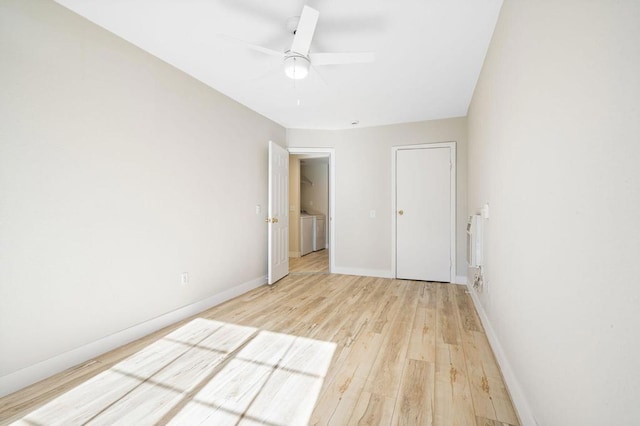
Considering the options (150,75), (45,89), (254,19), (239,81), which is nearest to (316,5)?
(254,19)

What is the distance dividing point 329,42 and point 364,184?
2615mm

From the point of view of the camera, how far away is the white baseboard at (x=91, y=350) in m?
1.67

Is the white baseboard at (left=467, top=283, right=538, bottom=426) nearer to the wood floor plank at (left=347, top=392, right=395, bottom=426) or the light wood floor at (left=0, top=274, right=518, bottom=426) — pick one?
the light wood floor at (left=0, top=274, right=518, bottom=426)

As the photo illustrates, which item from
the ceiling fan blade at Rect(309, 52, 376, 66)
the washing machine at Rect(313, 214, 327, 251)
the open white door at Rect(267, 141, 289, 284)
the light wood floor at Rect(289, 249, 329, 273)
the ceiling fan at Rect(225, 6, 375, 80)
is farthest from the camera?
the washing machine at Rect(313, 214, 327, 251)

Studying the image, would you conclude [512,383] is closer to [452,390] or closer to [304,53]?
[452,390]

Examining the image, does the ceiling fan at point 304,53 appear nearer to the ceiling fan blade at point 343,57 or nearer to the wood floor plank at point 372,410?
the ceiling fan blade at point 343,57

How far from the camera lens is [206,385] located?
5.61ft

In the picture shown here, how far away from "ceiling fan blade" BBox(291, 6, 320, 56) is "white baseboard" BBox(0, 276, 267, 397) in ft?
8.60

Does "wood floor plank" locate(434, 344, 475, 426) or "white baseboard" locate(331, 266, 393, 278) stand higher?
"white baseboard" locate(331, 266, 393, 278)

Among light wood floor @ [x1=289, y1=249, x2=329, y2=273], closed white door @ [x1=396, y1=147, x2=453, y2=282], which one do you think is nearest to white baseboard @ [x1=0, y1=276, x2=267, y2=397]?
light wood floor @ [x1=289, y1=249, x2=329, y2=273]

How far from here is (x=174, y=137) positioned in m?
2.71

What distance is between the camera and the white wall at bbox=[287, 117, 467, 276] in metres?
4.46

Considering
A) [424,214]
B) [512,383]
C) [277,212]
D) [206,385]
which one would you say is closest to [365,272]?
[424,214]

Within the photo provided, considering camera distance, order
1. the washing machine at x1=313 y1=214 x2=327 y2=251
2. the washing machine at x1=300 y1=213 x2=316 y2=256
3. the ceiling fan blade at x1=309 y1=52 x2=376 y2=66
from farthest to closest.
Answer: the washing machine at x1=313 y1=214 x2=327 y2=251, the washing machine at x1=300 y1=213 x2=316 y2=256, the ceiling fan blade at x1=309 y1=52 x2=376 y2=66
